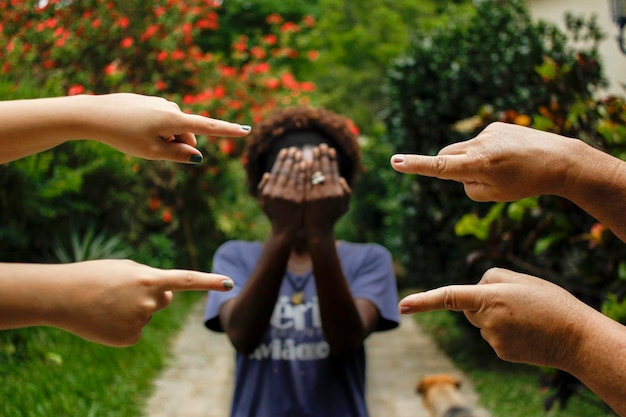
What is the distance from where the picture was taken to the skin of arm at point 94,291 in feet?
3.27

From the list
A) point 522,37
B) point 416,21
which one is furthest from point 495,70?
point 416,21

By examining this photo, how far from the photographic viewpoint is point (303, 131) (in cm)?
212

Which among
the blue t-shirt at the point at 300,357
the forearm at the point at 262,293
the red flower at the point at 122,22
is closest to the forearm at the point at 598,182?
the forearm at the point at 262,293

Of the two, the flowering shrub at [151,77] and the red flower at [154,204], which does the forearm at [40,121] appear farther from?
the red flower at [154,204]

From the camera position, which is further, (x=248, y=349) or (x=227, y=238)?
(x=227, y=238)

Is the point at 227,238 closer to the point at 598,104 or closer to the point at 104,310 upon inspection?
the point at 598,104

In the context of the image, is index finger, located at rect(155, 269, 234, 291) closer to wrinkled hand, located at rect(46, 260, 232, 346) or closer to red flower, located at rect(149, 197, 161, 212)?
wrinkled hand, located at rect(46, 260, 232, 346)

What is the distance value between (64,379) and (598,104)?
10.3 feet

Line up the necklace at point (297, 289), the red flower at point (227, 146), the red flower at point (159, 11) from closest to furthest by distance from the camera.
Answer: the necklace at point (297, 289), the red flower at point (159, 11), the red flower at point (227, 146)

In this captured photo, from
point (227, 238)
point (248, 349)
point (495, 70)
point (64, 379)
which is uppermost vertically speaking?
point (495, 70)

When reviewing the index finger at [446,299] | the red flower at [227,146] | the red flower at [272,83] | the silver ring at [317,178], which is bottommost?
the red flower at [227,146]

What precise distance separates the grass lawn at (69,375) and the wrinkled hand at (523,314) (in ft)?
6.89

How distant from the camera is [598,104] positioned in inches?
105

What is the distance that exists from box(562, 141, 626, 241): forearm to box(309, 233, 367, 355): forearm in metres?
0.81
